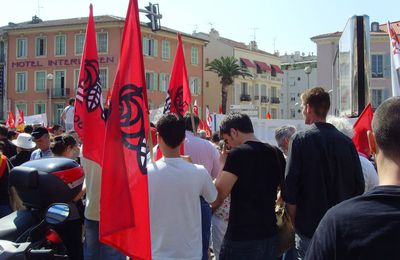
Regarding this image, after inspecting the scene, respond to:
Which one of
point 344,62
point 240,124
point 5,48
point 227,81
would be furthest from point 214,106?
point 240,124

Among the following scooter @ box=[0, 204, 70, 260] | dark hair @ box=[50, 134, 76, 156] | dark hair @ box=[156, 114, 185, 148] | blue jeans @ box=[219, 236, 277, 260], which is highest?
dark hair @ box=[156, 114, 185, 148]

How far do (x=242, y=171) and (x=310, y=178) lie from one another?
0.51 meters

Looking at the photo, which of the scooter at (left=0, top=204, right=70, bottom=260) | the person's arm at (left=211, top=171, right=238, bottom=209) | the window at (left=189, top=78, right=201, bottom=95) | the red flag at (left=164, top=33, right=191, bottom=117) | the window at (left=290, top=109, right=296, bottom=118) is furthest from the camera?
the window at (left=290, top=109, right=296, bottom=118)

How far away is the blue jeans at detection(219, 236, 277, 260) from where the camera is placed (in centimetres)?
397

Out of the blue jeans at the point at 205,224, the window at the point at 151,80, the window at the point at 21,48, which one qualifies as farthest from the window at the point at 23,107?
the blue jeans at the point at 205,224

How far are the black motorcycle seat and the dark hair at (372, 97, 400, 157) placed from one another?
258cm

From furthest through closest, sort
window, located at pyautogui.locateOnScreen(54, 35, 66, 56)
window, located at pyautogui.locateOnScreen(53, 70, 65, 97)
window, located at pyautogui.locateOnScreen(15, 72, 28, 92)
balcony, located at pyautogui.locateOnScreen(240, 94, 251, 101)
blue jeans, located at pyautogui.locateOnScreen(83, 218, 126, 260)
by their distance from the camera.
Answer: balcony, located at pyautogui.locateOnScreen(240, 94, 251, 101) → window, located at pyautogui.locateOnScreen(15, 72, 28, 92) → window, located at pyautogui.locateOnScreen(54, 35, 66, 56) → window, located at pyautogui.locateOnScreen(53, 70, 65, 97) → blue jeans, located at pyautogui.locateOnScreen(83, 218, 126, 260)

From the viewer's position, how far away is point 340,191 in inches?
157

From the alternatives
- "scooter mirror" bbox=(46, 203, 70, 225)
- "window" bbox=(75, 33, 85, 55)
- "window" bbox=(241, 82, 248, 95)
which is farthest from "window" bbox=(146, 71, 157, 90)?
"scooter mirror" bbox=(46, 203, 70, 225)

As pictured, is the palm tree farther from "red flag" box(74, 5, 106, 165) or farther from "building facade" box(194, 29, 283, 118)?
"red flag" box(74, 5, 106, 165)

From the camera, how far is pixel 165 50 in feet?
179

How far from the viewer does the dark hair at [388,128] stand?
1785 mm

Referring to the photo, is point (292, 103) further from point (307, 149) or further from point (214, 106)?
point (307, 149)

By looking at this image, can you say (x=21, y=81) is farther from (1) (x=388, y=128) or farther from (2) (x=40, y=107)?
(1) (x=388, y=128)
